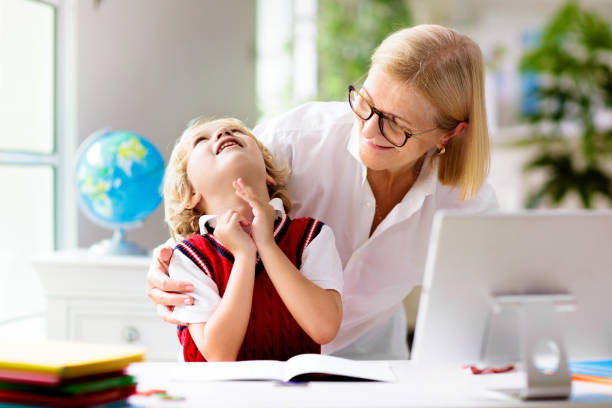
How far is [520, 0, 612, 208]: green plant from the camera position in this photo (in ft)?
21.4

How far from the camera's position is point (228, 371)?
116cm

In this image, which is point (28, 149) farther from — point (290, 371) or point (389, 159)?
point (290, 371)

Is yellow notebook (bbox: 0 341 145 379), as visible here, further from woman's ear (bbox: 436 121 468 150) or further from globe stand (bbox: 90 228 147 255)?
globe stand (bbox: 90 228 147 255)

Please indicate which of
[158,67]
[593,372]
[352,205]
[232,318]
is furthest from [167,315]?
[158,67]

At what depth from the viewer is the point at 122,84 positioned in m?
2.88

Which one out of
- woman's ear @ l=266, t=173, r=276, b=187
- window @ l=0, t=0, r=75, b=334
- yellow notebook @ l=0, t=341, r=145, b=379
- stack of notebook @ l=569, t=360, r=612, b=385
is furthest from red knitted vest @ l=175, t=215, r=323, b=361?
window @ l=0, t=0, r=75, b=334

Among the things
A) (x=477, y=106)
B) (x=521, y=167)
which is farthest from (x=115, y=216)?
(x=521, y=167)

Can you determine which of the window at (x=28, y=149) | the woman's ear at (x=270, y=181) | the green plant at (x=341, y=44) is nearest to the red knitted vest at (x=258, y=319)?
the woman's ear at (x=270, y=181)

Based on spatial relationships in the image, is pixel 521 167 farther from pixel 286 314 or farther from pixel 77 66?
pixel 286 314

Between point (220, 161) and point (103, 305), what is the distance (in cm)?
112

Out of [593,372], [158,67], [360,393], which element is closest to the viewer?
[360,393]

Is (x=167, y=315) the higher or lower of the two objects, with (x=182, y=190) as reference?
lower

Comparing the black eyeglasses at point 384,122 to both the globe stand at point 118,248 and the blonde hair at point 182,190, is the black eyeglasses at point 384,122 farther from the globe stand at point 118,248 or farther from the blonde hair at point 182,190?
the globe stand at point 118,248

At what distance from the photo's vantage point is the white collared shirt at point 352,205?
1.79 meters
